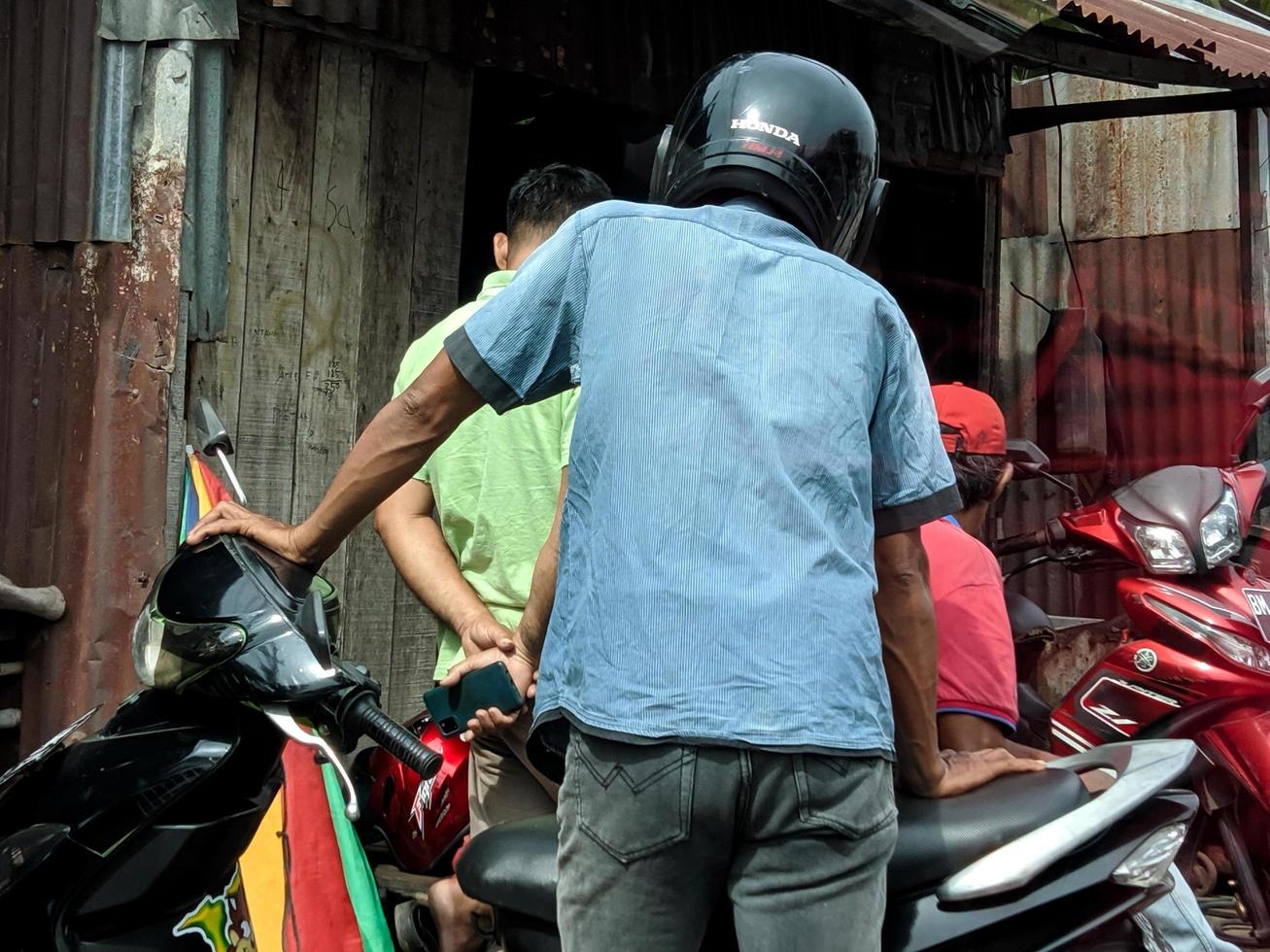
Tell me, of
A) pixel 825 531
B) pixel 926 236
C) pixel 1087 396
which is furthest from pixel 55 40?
pixel 1087 396

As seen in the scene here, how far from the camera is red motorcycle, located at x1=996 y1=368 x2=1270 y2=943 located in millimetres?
4023

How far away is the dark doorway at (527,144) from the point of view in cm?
612

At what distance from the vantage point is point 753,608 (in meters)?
1.71

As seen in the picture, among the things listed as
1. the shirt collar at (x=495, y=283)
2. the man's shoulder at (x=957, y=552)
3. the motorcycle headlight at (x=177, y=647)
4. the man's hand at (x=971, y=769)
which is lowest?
the man's hand at (x=971, y=769)

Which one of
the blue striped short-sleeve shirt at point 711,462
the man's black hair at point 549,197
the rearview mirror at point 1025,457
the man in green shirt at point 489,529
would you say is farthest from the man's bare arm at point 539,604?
the rearview mirror at point 1025,457

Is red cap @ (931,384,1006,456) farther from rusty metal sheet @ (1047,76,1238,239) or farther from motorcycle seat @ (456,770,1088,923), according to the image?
rusty metal sheet @ (1047,76,1238,239)

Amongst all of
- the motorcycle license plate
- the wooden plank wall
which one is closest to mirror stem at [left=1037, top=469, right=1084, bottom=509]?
the motorcycle license plate

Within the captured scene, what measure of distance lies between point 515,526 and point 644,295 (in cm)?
116

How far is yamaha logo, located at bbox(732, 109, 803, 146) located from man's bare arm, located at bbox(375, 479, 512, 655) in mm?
1038

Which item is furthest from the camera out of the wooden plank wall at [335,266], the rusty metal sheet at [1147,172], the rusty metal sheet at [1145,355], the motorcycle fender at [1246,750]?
the rusty metal sheet at [1147,172]

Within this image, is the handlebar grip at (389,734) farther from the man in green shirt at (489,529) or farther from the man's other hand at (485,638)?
the man in green shirt at (489,529)

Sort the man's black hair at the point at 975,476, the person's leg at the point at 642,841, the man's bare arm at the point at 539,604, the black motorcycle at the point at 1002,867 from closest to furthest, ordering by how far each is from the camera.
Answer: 1. the person's leg at the point at 642,841
2. the black motorcycle at the point at 1002,867
3. the man's bare arm at the point at 539,604
4. the man's black hair at the point at 975,476

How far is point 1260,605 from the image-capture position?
4.13 m

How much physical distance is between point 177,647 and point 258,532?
0.20 m
